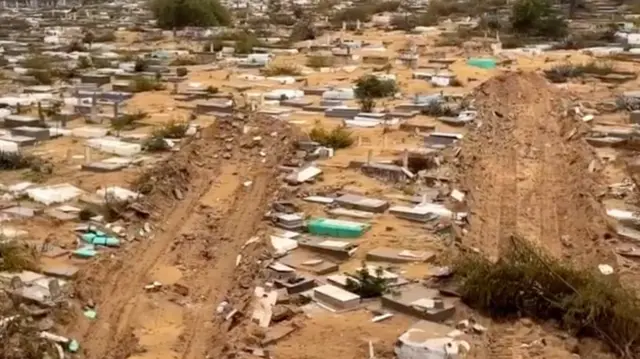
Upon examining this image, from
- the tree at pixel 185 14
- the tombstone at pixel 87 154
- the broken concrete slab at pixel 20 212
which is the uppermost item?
the tree at pixel 185 14

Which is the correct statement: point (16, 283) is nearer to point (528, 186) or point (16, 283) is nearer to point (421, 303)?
point (421, 303)

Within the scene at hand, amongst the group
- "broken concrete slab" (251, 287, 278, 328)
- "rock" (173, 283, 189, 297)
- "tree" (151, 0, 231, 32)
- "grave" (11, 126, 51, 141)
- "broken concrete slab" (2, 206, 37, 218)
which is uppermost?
"tree" (151, 0, 231, 32)

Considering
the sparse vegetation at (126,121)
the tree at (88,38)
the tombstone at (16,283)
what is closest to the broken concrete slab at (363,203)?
the tombstone at (16,283)

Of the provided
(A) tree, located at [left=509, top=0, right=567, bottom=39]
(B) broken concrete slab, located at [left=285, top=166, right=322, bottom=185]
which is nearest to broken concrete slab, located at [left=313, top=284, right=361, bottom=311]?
(B) broken concrete slab, located at [left=285, top=166, right=322, bottom=185]

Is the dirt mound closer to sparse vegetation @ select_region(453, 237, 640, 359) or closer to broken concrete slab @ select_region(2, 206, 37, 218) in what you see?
sparse vegetation @ select_region(453, 237, 640, 359)

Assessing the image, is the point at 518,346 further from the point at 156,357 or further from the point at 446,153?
the point at 446,153

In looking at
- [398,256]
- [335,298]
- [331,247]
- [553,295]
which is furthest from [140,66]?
[553,295]

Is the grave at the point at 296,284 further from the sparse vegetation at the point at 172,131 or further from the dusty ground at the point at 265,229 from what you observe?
the sparse vegetation at the point at 172,131
